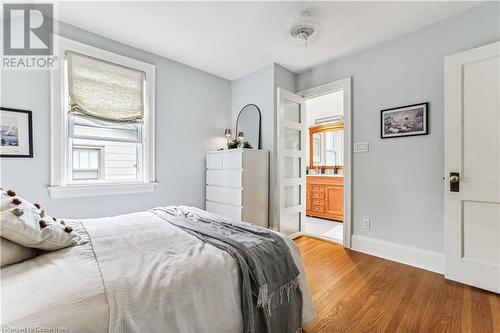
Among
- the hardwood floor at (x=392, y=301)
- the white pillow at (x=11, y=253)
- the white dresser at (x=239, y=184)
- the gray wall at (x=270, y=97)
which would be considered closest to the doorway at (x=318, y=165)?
the gray wall at (x=270, y=97)

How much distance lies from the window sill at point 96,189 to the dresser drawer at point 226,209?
34.7 inches

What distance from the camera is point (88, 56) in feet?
8.55

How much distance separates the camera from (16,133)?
2.19 m

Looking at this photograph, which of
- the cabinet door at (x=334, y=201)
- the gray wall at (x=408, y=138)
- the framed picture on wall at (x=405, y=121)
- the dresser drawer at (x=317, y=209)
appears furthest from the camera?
the dresser drawer at (x=317, y=209)

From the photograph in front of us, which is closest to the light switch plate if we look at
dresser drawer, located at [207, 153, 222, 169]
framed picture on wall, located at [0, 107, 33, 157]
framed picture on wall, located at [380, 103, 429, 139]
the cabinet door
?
framed picture on wall, located at [380, 103, 429, 139]

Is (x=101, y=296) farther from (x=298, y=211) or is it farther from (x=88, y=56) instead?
(x=298, y=211)

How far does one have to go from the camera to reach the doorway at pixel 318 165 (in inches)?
122

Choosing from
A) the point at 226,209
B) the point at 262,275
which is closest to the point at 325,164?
the point at 226,209

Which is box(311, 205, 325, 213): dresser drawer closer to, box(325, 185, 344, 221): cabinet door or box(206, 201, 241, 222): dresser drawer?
box(325, 185, 344, 221): cabinet door

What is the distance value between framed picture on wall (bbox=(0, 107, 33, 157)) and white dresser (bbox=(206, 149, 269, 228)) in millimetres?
2051

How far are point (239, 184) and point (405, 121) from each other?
83.3 inches

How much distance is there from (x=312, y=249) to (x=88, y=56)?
3.60 metres

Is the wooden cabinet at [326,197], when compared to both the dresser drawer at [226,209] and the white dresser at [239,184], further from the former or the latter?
the dresser drawer at [226,209]

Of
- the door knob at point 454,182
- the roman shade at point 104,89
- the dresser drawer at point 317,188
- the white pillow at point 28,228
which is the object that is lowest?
the dresser drawer at point 317,188
